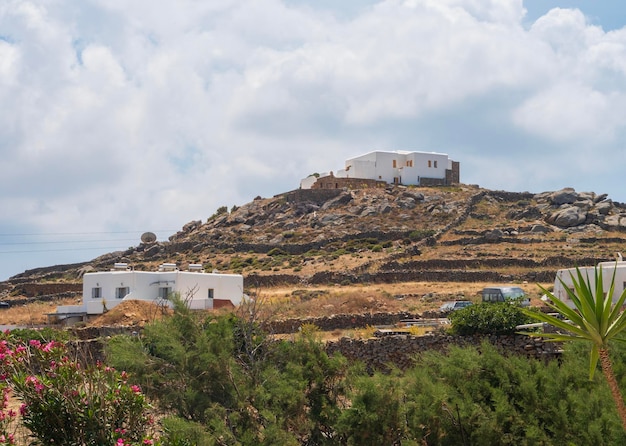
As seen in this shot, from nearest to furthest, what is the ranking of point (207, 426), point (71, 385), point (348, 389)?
1. point (71, 385)
2. point (207, 426)
3. point (348, 389)

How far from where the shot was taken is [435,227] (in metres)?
62.3

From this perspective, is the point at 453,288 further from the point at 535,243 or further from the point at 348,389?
the point at 348,389

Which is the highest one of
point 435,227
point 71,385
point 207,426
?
point 435,227

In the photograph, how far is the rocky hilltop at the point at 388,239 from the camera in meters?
48.1

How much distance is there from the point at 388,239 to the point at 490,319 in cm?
4004

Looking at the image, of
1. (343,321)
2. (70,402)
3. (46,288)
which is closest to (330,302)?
(343,321)

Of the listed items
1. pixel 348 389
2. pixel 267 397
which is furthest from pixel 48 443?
pixel 348 389

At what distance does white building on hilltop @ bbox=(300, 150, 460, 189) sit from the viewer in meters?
74.8

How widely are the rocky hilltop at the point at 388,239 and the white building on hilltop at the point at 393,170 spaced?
240 centimetres

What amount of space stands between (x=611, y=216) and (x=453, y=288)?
94.7 ft

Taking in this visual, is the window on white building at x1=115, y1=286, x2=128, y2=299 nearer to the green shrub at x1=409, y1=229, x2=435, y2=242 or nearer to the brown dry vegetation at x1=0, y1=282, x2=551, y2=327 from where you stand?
the brown dry vegetation at x1=0, y1=282, x2=551, y2=327

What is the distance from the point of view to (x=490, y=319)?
1978 cm

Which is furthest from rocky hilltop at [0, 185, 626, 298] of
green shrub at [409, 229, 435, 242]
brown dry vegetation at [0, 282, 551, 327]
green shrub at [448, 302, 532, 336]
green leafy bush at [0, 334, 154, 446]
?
green leafy bush at [0, 334, 154, 446]

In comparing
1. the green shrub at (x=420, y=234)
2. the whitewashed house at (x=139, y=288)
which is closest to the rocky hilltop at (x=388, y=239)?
the green shrub at (x=420, y=234)
